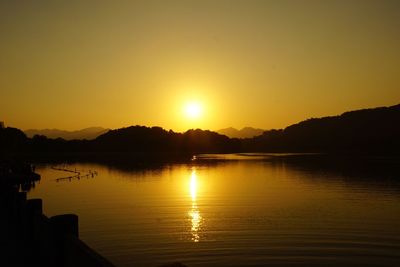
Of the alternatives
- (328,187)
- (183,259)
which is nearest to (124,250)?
(183,259)

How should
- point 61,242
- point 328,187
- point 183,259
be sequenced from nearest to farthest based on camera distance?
point 61,242
point 183,259
point 328,187

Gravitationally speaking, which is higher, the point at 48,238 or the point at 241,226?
the point at 48,238

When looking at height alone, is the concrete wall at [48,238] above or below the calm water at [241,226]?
above

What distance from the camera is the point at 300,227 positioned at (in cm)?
3681

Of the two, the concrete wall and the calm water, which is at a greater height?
the concrete wall

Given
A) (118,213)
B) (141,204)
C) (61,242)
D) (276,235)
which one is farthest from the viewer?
(141,204)

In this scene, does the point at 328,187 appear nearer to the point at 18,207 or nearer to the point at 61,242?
the point at 18,207

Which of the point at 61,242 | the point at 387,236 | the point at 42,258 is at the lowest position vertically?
the point at 387,236

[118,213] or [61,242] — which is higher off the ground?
[61,242]

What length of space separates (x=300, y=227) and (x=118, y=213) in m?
19.6

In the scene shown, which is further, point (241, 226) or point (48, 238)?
point (241, 226)

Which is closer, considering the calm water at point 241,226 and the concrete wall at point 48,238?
the concrete wall at point 48,238

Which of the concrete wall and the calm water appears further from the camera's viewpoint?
the calm water

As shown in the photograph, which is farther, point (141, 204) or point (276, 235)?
point (141, 204)
